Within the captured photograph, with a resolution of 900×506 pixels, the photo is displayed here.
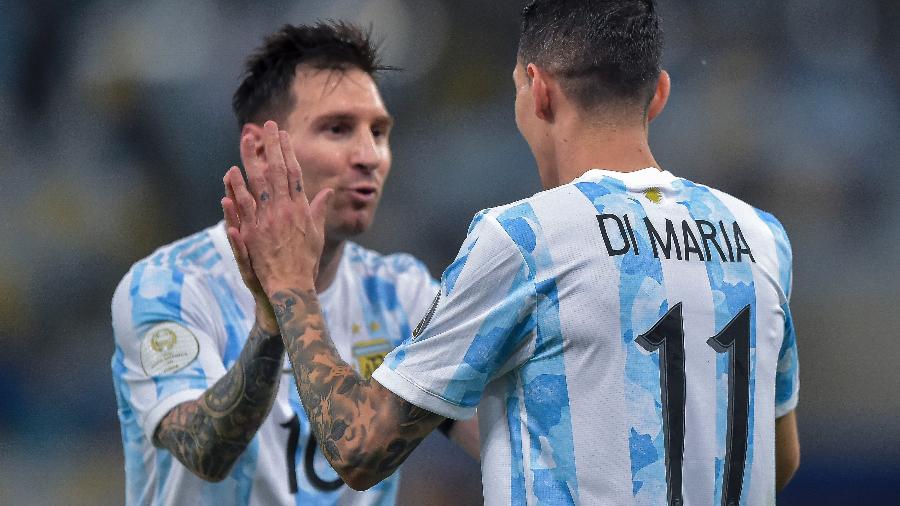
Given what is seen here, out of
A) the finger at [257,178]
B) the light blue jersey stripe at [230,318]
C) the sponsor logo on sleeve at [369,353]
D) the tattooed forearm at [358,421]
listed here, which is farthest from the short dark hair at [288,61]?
the tattooed forearm at [358,421]

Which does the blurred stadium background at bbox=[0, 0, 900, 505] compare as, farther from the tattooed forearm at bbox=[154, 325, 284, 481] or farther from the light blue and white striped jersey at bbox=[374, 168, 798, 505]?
the light blue and white striped jersey at bbox=[374, 168, 798, 505]

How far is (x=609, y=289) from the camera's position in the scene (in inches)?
72.4

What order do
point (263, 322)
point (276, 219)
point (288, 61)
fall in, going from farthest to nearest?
point (288, 61)
point (263, 322)
point (276, 219)

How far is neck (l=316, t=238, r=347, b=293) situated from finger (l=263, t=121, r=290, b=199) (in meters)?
0.95

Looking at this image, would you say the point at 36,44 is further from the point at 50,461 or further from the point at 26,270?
the point at 50,461

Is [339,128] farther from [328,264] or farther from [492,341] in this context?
[492,341]

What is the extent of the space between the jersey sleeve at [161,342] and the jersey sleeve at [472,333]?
41.2 inches

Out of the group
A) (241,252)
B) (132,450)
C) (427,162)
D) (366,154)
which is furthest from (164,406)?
(427,162)

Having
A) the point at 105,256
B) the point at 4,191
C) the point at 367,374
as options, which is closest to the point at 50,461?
the point at 105,256

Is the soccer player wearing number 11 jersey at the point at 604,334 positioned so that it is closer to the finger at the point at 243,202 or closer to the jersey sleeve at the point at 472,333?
the jersey sleeve at the point at 472,333

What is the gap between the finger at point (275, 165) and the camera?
2.23 metres

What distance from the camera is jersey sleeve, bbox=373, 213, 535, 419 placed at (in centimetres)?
183

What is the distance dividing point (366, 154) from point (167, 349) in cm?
83

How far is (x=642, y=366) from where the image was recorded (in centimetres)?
184
